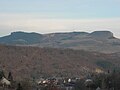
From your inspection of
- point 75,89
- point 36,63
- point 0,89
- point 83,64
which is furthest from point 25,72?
point 0,89

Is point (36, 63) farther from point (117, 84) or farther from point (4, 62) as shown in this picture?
point (117, 84)

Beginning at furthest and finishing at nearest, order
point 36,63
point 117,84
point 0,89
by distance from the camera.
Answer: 1. point 36,63
2. point 117,84
3. point 0,89

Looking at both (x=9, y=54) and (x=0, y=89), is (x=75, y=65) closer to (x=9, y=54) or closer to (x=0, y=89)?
(x=9, y=54)

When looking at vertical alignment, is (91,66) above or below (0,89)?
below

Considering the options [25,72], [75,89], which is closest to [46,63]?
[25,72]

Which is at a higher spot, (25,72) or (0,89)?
(0,89)

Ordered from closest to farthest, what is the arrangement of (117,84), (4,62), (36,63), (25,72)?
(117,84) < (25,72) < (4,62) < (36,63)

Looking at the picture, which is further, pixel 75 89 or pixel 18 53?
pixel 18 53

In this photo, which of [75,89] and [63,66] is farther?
[63,66]

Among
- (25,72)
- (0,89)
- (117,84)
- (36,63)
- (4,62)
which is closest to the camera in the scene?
(0,89)

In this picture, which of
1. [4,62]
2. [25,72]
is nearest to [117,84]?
[25,72]
